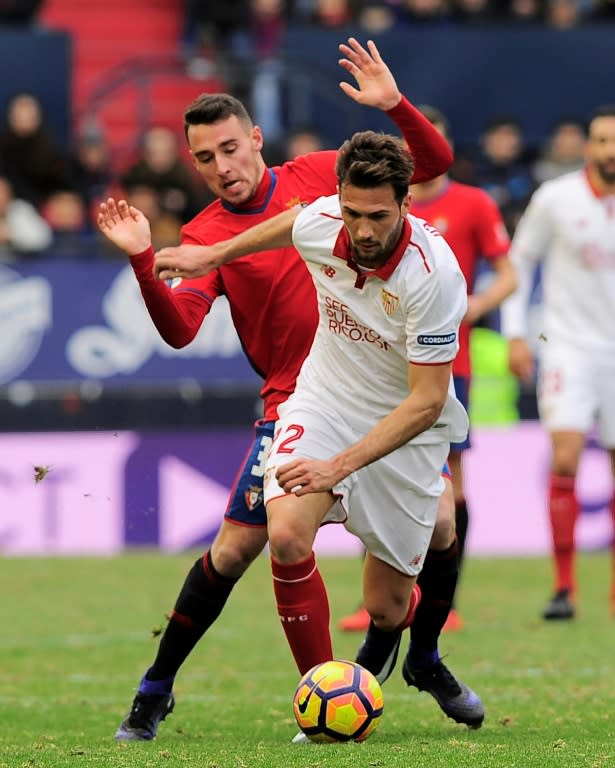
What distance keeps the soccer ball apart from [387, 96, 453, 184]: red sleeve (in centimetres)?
176

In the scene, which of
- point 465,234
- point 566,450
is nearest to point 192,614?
point 465,234

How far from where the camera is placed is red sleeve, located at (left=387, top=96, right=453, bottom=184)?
630cm

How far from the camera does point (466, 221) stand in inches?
376

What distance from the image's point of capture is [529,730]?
254 inches

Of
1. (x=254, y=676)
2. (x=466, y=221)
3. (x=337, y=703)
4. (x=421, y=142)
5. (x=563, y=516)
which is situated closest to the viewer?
(x=337, y=703)

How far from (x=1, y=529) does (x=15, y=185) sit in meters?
3.96

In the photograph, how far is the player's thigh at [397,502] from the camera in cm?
617

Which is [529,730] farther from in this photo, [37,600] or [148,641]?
[37,600]

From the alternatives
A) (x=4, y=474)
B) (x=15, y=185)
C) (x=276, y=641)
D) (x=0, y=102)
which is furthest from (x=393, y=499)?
(x=0, y=102)

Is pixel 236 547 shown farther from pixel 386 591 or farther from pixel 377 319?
pixel 377 319

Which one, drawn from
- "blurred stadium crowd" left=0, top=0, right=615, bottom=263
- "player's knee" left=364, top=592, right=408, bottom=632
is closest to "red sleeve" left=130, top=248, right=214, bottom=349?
"player's knee" left=364, top=592, right=408, bottom=632

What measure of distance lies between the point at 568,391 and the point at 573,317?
0.45 metres

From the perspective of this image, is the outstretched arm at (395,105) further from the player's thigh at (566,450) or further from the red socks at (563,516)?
the red socks at (563,516)

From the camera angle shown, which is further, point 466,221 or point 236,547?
point 466,221
